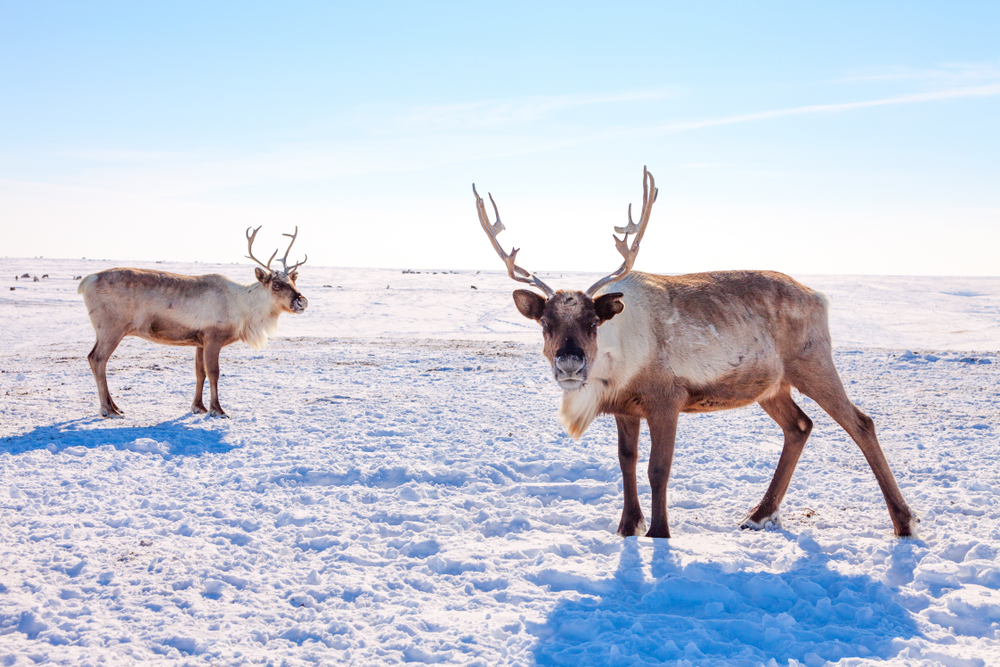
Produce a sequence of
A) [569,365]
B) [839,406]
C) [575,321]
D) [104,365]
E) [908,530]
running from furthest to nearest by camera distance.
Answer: [104,365], [839,406], [908,530], [575,321], [569,365]

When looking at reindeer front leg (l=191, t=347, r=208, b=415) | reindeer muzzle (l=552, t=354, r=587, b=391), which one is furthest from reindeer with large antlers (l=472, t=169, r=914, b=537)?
reindeer front leg (l=191, t=347, r=208, b=415)

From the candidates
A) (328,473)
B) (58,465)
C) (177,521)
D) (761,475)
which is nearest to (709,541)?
(761,475)

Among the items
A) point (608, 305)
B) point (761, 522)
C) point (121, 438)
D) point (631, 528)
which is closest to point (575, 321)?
point (608, 305)

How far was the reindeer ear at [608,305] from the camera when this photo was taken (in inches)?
181

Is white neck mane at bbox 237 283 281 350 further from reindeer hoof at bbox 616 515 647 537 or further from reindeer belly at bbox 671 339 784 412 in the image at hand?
reindeer belly at bbox 671 339 784 412

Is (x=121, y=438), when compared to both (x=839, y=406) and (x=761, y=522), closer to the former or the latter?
(x=761, y=522)

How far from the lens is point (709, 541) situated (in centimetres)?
464

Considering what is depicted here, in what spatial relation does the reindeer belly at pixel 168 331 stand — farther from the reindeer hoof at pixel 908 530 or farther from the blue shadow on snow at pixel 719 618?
the reindeer hoof at pixel 908 530

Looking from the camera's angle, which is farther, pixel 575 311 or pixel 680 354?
pixel 680 354

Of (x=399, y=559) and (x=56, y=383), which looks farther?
(x=56, y=383)

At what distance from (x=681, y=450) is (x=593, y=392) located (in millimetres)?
2751

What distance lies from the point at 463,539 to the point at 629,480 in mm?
1249

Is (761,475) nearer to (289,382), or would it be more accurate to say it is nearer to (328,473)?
(328,473)

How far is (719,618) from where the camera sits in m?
3.61
